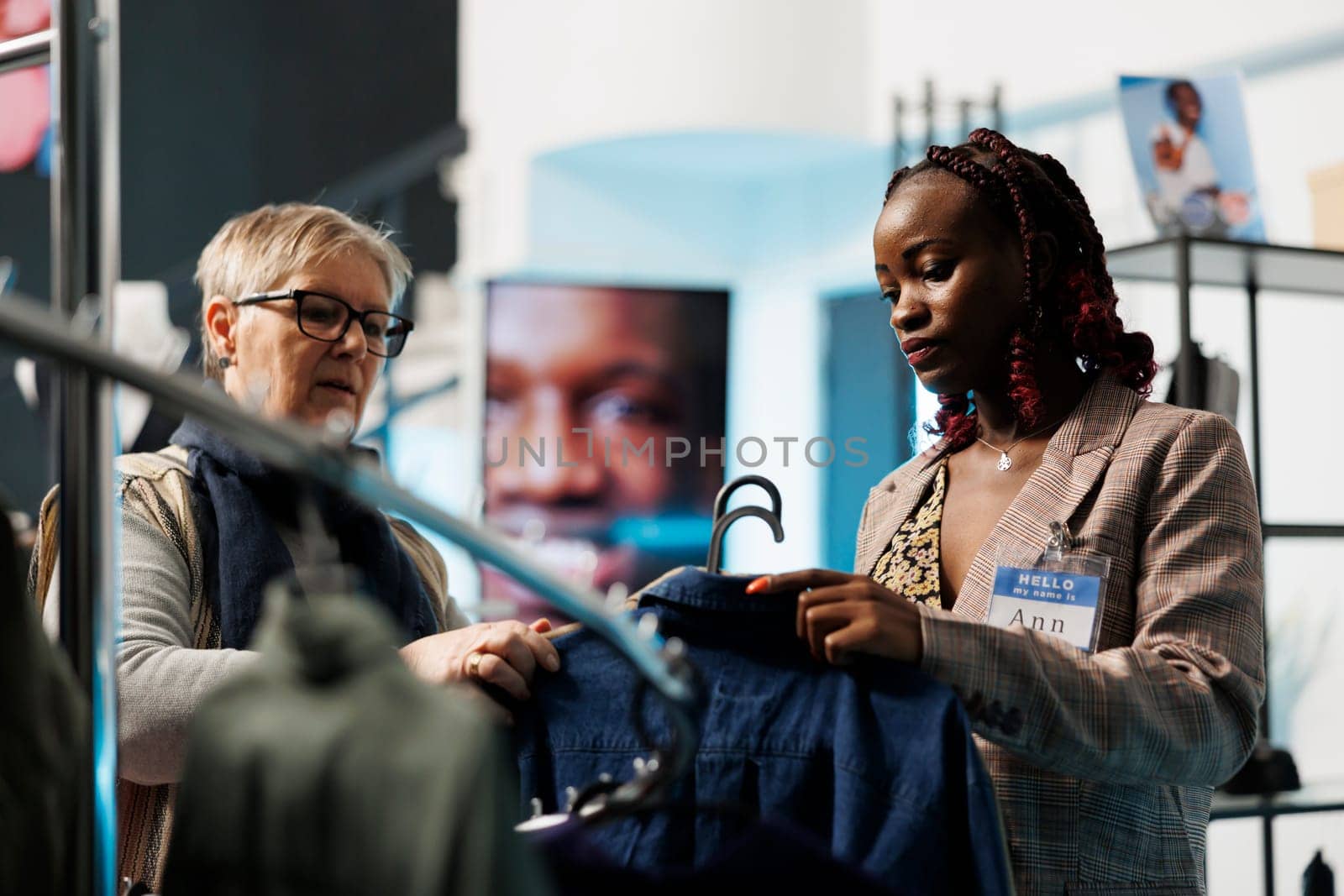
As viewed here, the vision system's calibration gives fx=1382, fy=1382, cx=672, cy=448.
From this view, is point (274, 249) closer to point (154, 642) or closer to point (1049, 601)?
point (154, 642)

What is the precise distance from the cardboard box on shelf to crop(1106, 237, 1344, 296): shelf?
0.12 meters

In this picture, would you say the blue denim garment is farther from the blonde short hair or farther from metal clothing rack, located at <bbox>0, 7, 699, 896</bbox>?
the blonde short hair

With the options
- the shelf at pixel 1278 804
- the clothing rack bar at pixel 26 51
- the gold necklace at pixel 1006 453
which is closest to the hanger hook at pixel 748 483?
the gold necklace at pixel 1006 453

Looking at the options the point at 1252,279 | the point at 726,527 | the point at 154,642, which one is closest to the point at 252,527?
the point at 154,642

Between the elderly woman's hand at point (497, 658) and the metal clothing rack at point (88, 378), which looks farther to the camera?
the elderly woman's hand at point (497, 658)

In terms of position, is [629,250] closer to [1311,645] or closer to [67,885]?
[1311,645]

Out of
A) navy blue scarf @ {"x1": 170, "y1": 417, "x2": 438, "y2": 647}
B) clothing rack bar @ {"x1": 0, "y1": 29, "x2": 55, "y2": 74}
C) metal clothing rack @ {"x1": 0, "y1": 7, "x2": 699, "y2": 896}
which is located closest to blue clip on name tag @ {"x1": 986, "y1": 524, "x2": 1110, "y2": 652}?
metal clothing rack @ {"x1": 0, "y1": 7, "x2": 699, "y2": 896}

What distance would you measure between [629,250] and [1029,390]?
4.65 meters

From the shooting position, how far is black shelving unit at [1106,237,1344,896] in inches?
110

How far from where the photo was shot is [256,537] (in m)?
1.55

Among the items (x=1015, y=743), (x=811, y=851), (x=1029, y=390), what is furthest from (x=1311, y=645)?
(x=811, y=851)

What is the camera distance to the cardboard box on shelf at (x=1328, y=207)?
3.32 m

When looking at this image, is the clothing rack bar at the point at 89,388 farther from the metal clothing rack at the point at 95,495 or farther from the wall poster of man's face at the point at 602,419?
the wall poster of man's face at the point at 602,419

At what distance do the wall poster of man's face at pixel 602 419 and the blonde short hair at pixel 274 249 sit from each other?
12.7 ft
